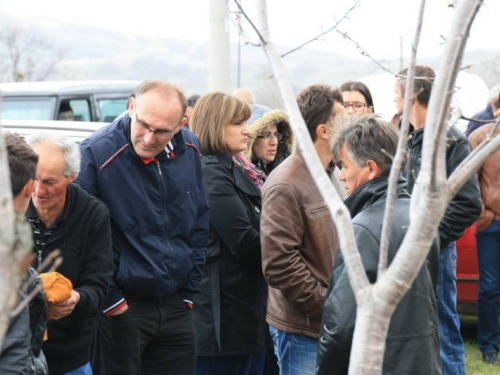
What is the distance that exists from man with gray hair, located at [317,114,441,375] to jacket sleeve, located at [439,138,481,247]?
1647 mm

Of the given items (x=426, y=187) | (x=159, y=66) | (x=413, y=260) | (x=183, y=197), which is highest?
(x=426, y=187)

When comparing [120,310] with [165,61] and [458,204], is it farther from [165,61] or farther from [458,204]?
[165,61]

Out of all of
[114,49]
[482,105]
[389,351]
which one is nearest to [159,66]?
[114,49]

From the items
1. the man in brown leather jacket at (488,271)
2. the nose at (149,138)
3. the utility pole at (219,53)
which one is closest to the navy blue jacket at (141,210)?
the nose at (149,138)

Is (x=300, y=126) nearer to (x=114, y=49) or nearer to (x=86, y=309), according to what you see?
(x=86, y=309)

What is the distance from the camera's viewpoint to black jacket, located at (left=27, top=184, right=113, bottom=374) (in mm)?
3553

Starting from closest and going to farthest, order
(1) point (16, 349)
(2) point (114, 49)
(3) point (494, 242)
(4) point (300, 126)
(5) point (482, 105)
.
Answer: (4) point (300, 126) < (1) point (16, 349) < (3) point (494, 242) < (5) point (482, 105) < (2) point (114, 49)

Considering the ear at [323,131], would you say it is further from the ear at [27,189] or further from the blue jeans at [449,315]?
the ear at [27,189]

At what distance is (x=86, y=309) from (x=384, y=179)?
1283mm

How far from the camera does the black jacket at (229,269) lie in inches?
181

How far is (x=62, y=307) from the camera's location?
131 inches

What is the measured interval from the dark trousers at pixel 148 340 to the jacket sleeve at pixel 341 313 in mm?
1111

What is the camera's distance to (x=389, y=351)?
117 inches

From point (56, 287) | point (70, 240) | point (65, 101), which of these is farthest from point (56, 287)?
point (65, 101)
